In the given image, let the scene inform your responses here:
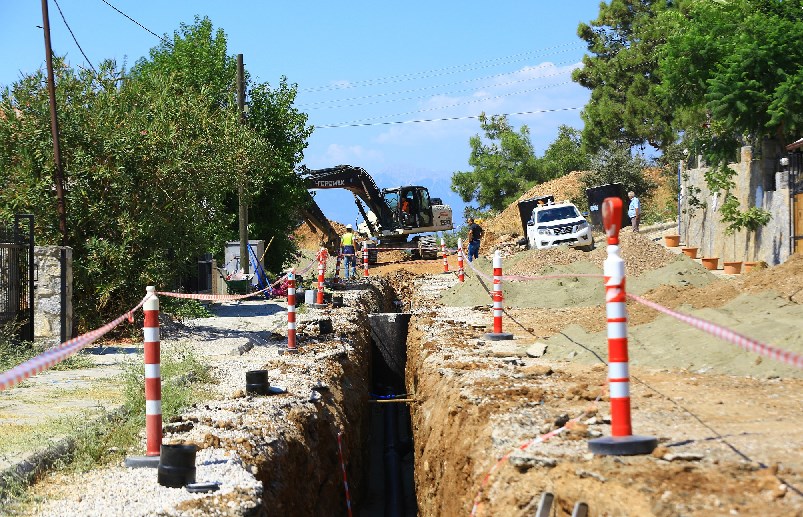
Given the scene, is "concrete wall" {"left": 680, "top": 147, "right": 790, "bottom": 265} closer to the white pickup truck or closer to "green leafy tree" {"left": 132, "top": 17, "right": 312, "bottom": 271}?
the white pickup truck

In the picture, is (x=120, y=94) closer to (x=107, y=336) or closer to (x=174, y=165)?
(x=174, y=165)

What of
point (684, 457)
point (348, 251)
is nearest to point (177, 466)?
point (684, 457)

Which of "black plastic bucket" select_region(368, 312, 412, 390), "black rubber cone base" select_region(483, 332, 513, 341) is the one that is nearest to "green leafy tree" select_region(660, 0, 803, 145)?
"black plastic bucket" select_region(368, 312, 412, 390)

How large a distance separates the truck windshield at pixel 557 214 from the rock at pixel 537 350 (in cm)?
2247

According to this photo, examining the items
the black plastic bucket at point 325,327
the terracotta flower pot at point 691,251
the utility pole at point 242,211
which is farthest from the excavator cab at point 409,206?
the black plastic bucket at point 325,327

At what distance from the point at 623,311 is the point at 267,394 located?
501 centimetres

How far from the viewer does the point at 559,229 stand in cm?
3369

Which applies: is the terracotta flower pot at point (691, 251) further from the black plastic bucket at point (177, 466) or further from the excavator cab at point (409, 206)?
the black plastic bucket at point (177, 466)

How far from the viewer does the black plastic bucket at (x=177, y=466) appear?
6227 millimetres

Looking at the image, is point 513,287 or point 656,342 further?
point 513,287

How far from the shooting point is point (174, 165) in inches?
698

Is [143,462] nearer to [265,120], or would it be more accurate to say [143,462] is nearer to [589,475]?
[589,475]

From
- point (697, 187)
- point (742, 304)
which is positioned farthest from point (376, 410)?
point (697, 187)

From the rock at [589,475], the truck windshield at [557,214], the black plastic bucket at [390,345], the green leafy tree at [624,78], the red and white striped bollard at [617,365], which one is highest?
the green leafy tree at [624,78]
